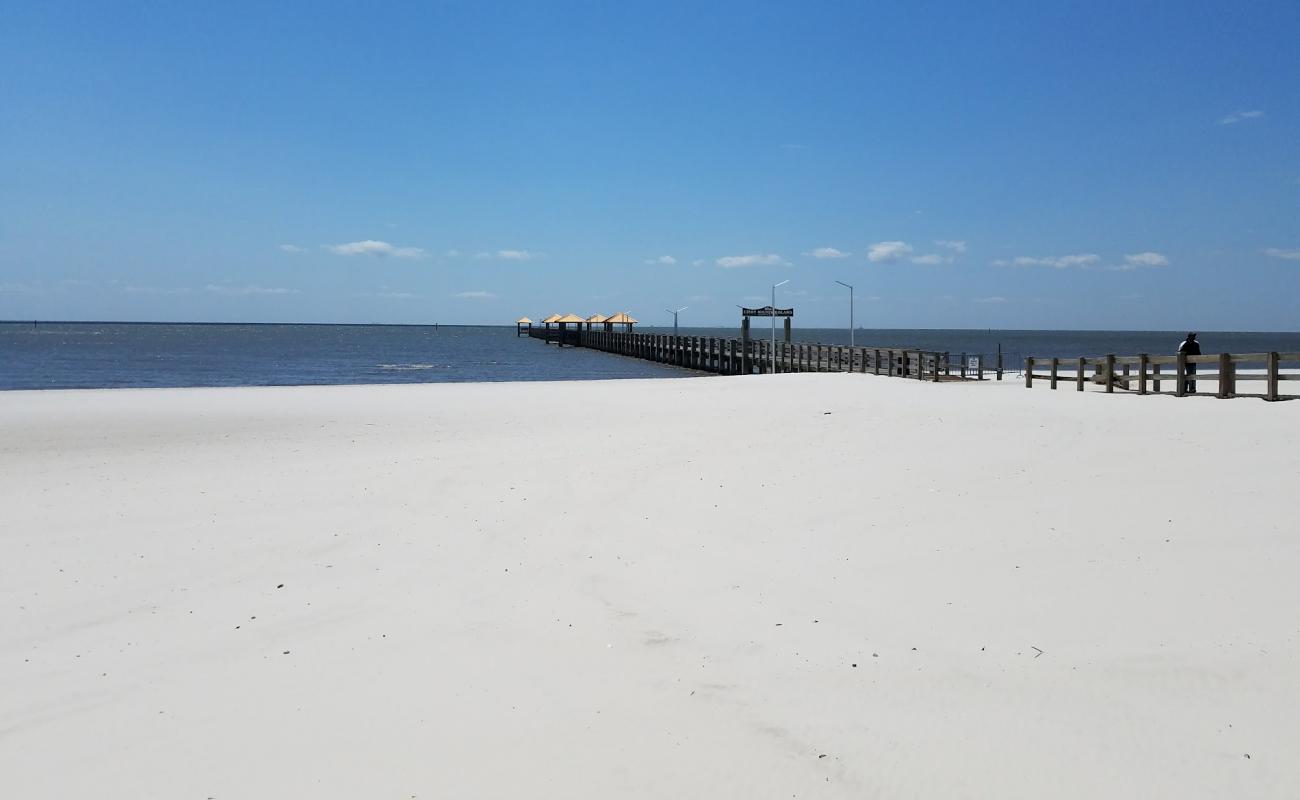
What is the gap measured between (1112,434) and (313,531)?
11.0 metres

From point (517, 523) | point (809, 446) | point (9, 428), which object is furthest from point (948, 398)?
point (9, 428)

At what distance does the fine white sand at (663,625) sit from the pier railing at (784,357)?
1805 centimetres

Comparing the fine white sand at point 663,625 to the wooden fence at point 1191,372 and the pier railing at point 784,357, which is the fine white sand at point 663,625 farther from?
the pier railing at point 784,357

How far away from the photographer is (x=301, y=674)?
16.6 feet

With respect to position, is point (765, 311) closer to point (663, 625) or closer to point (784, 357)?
point (784, 357)

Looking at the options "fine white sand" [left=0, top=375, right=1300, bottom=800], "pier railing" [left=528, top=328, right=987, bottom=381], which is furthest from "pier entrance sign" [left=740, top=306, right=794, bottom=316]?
"fine white sand" [left=0, top=375, right=1300, bottom=800]

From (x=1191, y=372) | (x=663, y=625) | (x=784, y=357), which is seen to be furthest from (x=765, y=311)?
(x=663, y=625)

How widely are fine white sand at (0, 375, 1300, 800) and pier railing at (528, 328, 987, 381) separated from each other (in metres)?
18.0

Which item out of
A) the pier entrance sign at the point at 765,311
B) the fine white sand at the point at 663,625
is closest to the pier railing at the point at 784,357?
the pier entrance sign at the point at 765,311

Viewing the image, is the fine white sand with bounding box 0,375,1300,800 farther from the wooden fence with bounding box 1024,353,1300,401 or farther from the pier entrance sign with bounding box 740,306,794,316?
the pier entrance sign with bounding box 740,306,794,316

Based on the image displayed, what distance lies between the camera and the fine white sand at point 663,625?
13.2ft

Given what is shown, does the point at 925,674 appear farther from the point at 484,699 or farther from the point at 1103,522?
the point at 1103,522

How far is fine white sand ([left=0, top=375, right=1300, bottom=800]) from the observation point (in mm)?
4031

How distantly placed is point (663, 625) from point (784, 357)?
1608 inches
